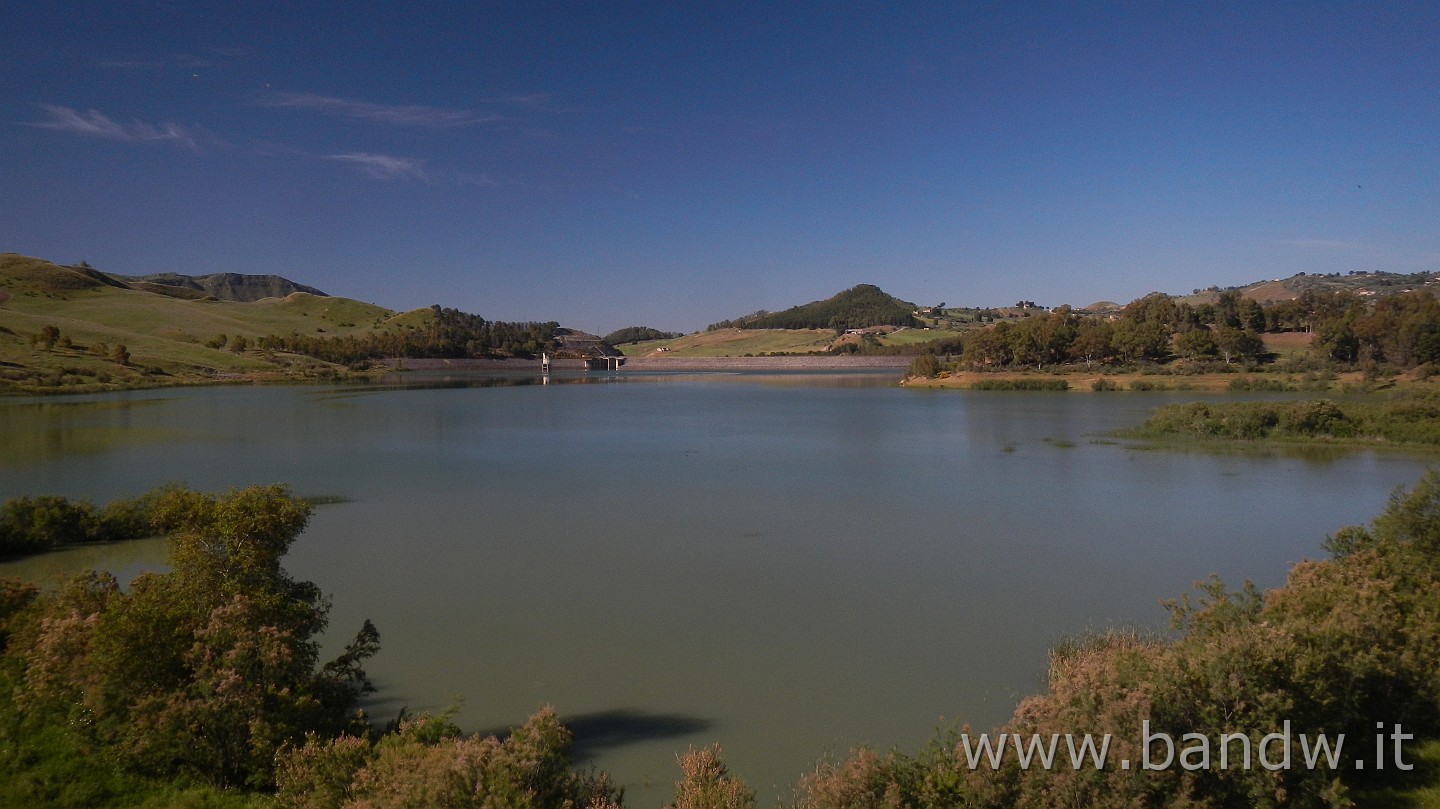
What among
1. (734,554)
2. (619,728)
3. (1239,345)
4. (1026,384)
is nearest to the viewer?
(619,728)

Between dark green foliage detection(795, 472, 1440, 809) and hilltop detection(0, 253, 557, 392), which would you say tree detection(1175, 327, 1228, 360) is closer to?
dark green foliage detection(795, 472, 1440, 809)

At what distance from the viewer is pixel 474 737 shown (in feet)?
17.1

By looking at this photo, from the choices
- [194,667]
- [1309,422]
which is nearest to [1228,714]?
[194,667]

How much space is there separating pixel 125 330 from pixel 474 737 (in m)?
107

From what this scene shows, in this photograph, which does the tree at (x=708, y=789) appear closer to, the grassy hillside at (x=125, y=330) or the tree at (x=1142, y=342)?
the grassy hillside at (x=125, y=330)

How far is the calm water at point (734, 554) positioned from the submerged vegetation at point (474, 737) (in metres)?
1.66

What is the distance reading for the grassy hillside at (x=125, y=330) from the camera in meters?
60.5

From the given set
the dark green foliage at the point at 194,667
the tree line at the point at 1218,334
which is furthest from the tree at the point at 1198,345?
the dark green foliage at the point at 194,667

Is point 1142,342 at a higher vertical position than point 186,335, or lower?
lower

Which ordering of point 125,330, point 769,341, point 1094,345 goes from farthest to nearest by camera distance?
point 769,341 → point 125,330 → point 1094,345

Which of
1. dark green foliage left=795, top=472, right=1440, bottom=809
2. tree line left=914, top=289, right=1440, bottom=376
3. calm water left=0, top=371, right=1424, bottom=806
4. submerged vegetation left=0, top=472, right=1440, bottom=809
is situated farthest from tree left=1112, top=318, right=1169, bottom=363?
dark green foliage left=795, top=472, right=1440, bottom=809

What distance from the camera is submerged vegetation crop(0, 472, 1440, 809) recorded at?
4859mm

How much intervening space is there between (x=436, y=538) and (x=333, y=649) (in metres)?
5.90

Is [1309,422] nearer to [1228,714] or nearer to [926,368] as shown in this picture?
[1228,714]
